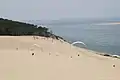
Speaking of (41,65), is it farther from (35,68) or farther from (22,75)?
(22,75)

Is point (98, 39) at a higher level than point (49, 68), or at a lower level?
lower

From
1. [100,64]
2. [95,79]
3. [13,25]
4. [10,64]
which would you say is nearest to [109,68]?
[100,64]

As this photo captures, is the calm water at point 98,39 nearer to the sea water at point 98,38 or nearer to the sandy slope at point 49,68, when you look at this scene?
the sea water at point 98,38

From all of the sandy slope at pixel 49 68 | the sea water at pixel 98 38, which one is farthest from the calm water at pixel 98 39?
the sandy slope at pixel 49 68

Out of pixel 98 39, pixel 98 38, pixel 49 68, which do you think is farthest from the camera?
pixel 98 38

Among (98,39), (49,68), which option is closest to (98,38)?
(98,39)

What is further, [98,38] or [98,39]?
[98,38]

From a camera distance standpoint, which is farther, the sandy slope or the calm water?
the calm water

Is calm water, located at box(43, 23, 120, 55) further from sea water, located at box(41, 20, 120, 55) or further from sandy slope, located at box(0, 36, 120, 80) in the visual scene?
sandy slope, located at box(0, 36, 120, 80)

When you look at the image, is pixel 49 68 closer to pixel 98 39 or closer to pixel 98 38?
pixel 98 39

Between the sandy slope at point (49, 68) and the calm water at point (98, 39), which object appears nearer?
the sandy slope at point (49, 68)

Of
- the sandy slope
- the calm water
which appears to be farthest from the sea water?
the sandy slope
